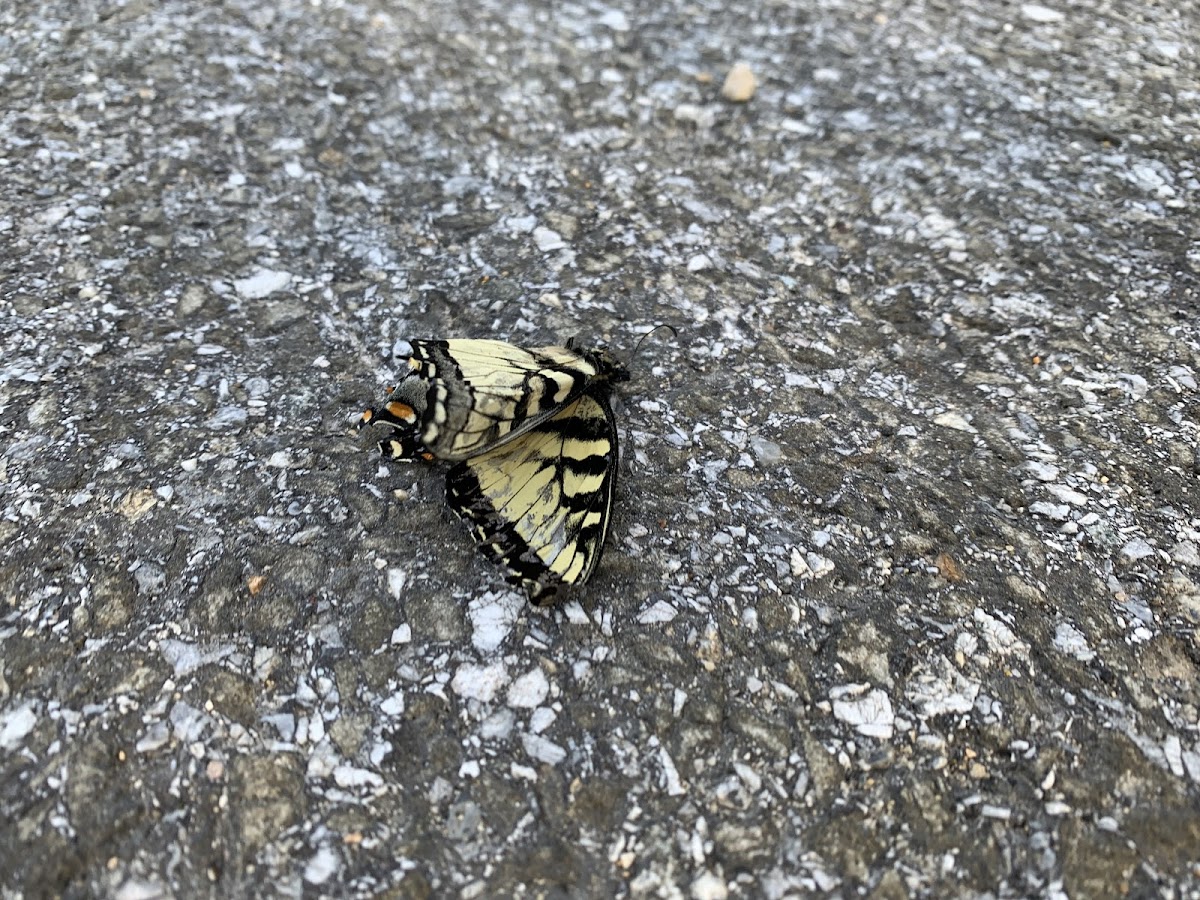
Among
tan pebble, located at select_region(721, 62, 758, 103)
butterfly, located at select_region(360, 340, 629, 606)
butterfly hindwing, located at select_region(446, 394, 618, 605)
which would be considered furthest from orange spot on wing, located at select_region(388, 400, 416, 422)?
tan pebble, located at select_region(721, 62, 758, 103)

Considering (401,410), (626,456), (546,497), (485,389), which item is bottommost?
(626,456)

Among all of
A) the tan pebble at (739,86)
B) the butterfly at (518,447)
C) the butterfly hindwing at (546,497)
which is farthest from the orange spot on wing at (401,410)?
the tan pebble at (739,86)

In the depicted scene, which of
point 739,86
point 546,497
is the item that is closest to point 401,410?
point 546,497

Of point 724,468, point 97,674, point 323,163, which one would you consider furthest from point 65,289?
point 724,468

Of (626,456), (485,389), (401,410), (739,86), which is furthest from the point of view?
(739,86)

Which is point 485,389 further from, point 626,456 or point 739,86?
point 739,86

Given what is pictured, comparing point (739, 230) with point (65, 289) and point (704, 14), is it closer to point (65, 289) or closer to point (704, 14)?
point (704, 14)
